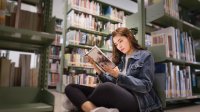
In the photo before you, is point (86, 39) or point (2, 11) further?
point (86, 39)

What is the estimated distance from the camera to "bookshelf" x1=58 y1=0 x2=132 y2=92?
3600 millimetres

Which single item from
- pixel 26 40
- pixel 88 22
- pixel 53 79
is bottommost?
pixel 53 79

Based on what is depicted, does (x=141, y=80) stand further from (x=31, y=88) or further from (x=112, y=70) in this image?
(x=31, y=88)

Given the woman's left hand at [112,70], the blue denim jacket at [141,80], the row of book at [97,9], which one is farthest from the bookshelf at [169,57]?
the row of book at [97,9]

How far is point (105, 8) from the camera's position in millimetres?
4316

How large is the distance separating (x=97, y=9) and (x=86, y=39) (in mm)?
693

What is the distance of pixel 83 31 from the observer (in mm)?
3875

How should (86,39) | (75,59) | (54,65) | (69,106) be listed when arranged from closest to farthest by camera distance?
(69,106) → (75,59) → (86,39) → (54,65)

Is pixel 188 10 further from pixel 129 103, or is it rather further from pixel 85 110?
pixel 85 110

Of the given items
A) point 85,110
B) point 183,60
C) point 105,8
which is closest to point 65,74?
point 105,8

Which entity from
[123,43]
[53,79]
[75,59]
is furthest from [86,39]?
[123,43]

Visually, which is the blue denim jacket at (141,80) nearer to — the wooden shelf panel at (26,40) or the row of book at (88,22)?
the wooden shelf panel at (26,40)

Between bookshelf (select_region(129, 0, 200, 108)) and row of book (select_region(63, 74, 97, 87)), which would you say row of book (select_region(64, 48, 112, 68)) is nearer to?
row of book (select_region(63, 74, 97, 87))

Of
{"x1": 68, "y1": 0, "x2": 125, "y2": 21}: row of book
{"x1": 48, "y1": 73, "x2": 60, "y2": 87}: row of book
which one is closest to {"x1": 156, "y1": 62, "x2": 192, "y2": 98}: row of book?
{"x1": 68, "y1": 0, "x2": 125, "y2": 21}: row of book
